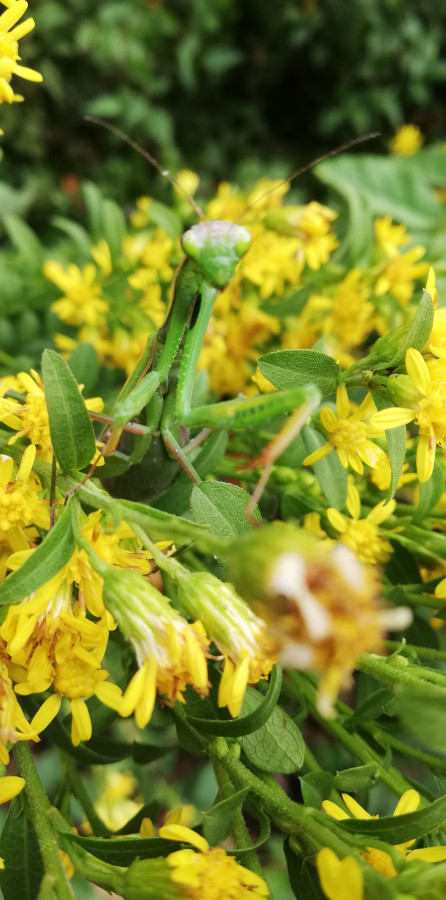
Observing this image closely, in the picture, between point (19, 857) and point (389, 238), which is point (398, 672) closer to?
point (19, 857)

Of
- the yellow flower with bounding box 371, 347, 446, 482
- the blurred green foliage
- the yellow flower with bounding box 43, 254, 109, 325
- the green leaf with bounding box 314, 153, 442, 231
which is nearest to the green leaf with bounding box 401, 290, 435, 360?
the yellow flower with bounding box 371, 347, 446, 482

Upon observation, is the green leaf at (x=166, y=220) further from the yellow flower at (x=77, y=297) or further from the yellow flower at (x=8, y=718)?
the yellow flower at (x=8, y=718)

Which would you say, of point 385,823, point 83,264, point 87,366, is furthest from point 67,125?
point 385,823

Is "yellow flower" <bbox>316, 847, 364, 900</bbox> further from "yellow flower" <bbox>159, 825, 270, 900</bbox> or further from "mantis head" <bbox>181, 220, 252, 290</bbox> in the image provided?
"mantis head" <bbox>181, 220, 252, 290</bbox>

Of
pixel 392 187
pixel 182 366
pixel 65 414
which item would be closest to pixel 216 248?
pixel 182 366

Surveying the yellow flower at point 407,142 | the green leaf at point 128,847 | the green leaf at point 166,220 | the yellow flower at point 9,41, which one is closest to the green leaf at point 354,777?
the green leaf at point 128,847
